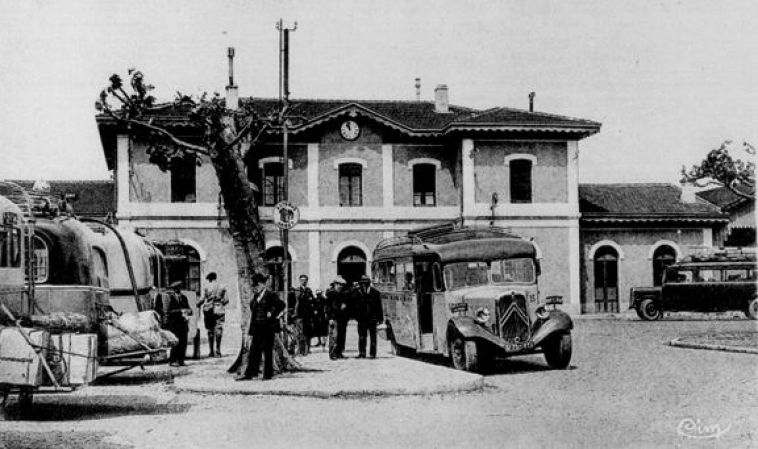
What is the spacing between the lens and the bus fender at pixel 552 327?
14.4 meters

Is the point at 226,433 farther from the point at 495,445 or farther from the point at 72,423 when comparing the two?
the point at 495,445

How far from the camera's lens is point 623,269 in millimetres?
33688

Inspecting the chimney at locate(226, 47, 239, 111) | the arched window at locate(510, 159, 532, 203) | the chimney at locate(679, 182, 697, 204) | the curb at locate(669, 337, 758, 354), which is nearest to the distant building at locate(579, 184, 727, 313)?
the chimney at locate(679, 182, 697, 204)

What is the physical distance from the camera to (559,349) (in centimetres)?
1466

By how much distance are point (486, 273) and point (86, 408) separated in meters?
7.04

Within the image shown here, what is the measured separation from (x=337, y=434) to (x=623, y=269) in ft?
87.2

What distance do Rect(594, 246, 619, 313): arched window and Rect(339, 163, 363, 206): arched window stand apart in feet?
30.2

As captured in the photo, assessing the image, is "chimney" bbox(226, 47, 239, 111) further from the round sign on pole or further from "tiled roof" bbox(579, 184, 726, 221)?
the round sign on pole

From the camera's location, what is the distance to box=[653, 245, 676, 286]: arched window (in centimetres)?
3397

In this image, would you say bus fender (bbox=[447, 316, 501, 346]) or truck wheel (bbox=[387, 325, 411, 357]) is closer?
bus fender (bbox=[447, 316, 501, 346])

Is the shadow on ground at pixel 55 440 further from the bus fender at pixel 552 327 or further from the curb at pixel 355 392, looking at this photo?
the bus fender at pixel 552 327

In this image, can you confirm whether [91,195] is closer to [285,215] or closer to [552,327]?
[285,215]

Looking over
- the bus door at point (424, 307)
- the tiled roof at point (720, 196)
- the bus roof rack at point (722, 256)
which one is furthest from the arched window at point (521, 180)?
the tiled roof at point (720, 196)

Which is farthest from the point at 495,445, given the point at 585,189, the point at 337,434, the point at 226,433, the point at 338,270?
the point at 585,189
